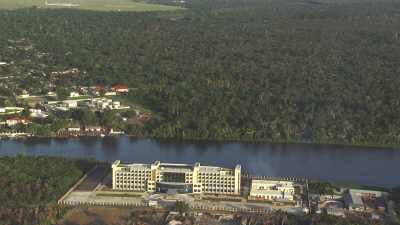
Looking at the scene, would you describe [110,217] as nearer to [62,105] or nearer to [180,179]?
[180,179]

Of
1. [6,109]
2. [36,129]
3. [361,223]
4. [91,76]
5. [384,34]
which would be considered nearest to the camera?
[361,223]

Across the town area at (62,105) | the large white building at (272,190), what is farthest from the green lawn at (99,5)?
the large white building at (272,190)

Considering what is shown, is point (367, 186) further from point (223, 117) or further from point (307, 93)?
point (307, 93)

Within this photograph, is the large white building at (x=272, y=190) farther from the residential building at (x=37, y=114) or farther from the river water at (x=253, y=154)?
the residential building at (x=37, y=114)

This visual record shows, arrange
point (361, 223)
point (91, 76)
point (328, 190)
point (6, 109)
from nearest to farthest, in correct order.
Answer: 1. point (361, 223)
2. point (328, 190)
3. point (6, 109)
4. point (91, 76)

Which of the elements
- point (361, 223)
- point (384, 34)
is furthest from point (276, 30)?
point (361, 223)

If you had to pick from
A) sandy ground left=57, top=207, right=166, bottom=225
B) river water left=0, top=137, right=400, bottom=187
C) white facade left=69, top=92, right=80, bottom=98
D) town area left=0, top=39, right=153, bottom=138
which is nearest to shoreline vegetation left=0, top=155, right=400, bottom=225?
sandy ground left=57, top=207, right=166, bottom=225


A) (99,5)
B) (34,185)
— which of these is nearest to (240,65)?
(34,185)
